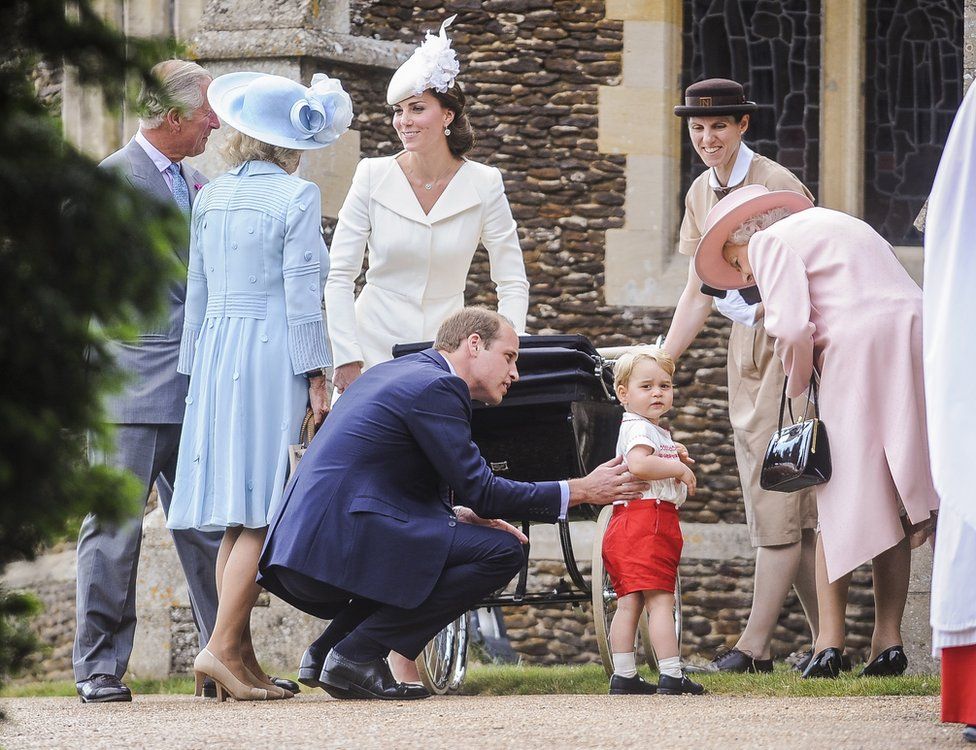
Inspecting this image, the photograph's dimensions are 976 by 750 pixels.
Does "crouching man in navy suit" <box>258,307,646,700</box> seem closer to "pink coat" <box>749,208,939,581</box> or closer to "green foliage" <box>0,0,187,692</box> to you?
"pink coat" <box>749,208,939,581</box>

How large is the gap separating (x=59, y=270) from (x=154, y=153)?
3843 mm

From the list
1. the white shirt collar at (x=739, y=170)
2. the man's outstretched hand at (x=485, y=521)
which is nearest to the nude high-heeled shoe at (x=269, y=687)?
the man's outstretched hand at (x=485, y=521)

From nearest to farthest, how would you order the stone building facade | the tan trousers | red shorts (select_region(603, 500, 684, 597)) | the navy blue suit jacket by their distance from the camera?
the navy blue suit jacket
red shorts (select_region(603, 500, 684, 597))
the tan trousers
the stone building facade

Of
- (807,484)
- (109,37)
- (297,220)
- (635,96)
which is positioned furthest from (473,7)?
(109,37)

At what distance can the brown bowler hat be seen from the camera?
6.71 m

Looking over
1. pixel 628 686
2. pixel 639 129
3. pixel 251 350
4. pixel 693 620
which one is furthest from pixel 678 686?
pixel 639 129

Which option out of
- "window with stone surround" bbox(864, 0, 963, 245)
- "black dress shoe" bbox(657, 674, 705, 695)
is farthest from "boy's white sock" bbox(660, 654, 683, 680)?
"window with stone surround" bbox(864, 0, 963, 245)

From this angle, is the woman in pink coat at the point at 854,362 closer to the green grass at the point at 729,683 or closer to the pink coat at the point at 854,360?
the pink coat at the point at 854,360

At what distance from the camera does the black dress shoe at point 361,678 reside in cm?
532

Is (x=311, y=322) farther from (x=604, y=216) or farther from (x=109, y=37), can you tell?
(x=604, y=216)

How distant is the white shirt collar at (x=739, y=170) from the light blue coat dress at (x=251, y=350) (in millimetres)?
1829

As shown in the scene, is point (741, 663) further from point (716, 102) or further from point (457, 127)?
point (457, 127)

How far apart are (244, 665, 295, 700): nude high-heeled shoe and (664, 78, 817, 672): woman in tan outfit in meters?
1.82

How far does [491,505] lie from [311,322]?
0.96 m
